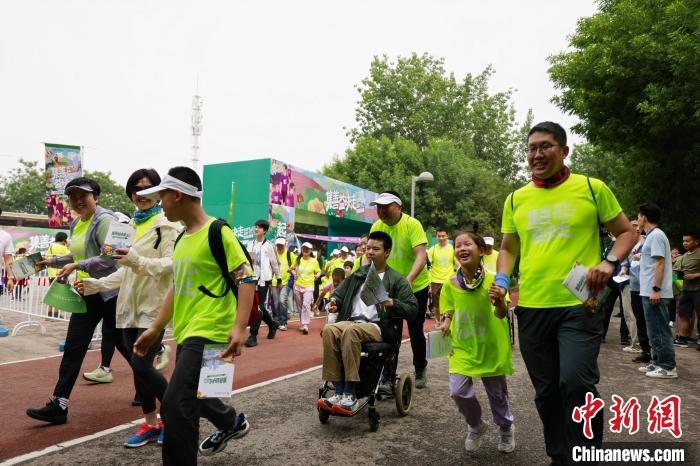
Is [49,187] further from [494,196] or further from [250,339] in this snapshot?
[494,196]

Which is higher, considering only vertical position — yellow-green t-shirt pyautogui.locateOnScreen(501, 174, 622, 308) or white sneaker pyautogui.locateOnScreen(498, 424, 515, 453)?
yellow-green t-shirt pyautogui.locateOnScreen(501, 174, 622, 308)

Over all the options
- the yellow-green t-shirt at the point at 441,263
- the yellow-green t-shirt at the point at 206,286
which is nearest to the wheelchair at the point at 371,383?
the yellow-green t-shirt at the point at 206,286

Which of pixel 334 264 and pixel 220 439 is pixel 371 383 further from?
pixel 334 264

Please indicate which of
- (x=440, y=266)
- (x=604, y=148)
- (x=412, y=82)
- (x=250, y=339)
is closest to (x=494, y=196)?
(x=412, y=82)

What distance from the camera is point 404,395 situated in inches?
206

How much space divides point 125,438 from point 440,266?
352 inches

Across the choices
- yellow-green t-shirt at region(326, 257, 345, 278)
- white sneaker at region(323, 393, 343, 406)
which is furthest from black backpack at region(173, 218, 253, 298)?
yellow-green t-shirt at region(326, 257, 345, 278)

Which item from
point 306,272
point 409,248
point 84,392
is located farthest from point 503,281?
point 306,272

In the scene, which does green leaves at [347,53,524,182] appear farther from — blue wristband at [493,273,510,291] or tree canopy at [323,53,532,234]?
blue wristband at [493,273,510,291]

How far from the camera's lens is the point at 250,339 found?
9.42 metres

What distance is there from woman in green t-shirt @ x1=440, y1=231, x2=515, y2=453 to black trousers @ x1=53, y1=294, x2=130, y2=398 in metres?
2.78

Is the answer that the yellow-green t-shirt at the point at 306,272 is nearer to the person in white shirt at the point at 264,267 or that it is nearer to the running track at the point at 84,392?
the person in white shirt at the point at 264,267

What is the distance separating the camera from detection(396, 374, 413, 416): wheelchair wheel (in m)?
5.09

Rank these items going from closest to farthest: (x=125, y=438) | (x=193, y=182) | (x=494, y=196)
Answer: (x=193, y=182), (x=125, y=438), (x=494, y=196)
